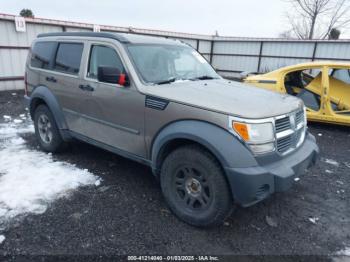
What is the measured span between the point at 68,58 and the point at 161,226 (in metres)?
2.91

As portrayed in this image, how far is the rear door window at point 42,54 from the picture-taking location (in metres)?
4.54

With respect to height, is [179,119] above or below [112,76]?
below

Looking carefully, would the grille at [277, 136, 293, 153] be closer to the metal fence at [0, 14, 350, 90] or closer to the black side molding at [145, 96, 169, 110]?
the black side molding at [145, 96, 169, 110]

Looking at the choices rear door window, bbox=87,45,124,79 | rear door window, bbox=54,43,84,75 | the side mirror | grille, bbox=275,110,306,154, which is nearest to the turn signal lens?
grille, bbox=275,110,306,154

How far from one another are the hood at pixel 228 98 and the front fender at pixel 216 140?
196 mm

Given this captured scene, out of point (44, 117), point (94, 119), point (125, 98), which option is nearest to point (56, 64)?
point (44, 117)

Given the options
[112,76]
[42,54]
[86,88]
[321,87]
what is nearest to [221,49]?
[321,87]

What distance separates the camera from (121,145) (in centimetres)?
358

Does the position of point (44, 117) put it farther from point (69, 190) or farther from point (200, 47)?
point (200, 47)

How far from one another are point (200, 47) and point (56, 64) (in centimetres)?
1393

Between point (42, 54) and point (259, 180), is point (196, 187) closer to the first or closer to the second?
point (259, 180)

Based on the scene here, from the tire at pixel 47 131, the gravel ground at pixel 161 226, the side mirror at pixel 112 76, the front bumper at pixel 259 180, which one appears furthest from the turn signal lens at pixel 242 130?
the tire at pixel 47 131

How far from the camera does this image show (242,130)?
2537 millimetres

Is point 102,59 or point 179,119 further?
point 102,59
